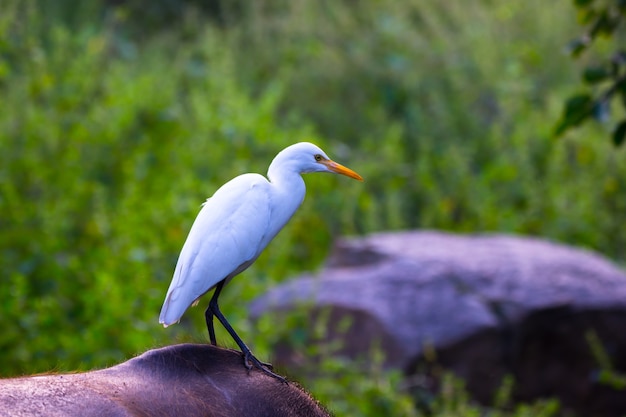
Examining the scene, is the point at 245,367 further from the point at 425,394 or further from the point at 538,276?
the point at 538,276

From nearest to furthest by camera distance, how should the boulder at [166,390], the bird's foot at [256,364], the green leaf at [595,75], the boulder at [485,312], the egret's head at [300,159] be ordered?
1. the boulder at [166,390]
2. the bird's foot at [256,364]
3. the egret's head at [300,159]
4. the green leaf at [595,75]
5. the boulder at [485,312]

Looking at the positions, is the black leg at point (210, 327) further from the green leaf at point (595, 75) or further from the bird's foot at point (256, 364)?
the green leaf at point (595, 75)

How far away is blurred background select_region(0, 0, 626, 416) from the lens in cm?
580

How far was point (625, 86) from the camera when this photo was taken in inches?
165

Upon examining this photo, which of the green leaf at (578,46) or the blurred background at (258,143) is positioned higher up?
the green leaf at (578,46)

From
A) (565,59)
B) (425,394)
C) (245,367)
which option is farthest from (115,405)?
(565,59)

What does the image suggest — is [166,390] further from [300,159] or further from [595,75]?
[595,75]

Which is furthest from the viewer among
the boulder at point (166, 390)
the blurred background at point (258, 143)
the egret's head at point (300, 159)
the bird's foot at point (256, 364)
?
the blurred background at point (258, 143)

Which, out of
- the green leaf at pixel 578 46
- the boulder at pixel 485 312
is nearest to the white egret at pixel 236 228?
the green leaf at pixel 578 46

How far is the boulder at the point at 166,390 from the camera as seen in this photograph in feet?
Result: 7.63

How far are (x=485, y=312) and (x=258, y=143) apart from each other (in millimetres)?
2842

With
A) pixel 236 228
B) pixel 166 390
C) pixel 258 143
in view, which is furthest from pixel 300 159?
pixel 258 143

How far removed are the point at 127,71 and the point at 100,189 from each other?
3.49m

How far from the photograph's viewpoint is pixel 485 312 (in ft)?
20.9
